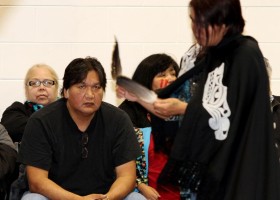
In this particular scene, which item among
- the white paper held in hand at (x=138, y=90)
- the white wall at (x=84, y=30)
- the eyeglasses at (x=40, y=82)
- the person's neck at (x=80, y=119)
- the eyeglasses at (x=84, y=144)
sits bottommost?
the eyeglasses at (x=84, y=144)

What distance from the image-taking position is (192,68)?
169 centimetres

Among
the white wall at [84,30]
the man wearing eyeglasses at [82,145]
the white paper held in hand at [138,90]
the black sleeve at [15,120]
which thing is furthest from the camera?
the white wall at [84,30]

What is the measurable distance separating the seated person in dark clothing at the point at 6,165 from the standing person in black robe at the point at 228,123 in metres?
1.15

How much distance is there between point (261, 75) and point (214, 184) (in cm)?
35

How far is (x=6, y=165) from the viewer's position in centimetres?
245

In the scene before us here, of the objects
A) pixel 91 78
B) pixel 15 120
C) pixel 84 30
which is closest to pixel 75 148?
pixel 91 78

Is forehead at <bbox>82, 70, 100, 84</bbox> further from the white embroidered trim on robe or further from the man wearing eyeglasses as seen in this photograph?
the white embroidered trim on robe

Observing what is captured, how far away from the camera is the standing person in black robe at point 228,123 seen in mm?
1507

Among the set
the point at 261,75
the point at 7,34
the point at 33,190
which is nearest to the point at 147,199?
the point at 33,190

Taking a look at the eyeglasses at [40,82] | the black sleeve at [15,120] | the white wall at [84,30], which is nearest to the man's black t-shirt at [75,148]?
the black sleeve at [15,120]

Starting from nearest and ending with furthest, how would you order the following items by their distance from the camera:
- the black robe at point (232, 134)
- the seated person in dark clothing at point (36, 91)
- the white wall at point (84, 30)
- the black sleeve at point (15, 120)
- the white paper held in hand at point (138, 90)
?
the black robe at point (232, 134), the white paper held in hand at point (138, 90), the black sleeve at point (15, 120), the seated person in dark clothing at point (36, 91), the white wall at point (84, 30)

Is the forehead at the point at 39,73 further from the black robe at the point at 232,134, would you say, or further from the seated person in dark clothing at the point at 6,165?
the black robe at the point at 232,134

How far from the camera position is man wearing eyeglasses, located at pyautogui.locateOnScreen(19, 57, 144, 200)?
235cm

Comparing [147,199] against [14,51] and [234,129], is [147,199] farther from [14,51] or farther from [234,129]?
[14,51]
